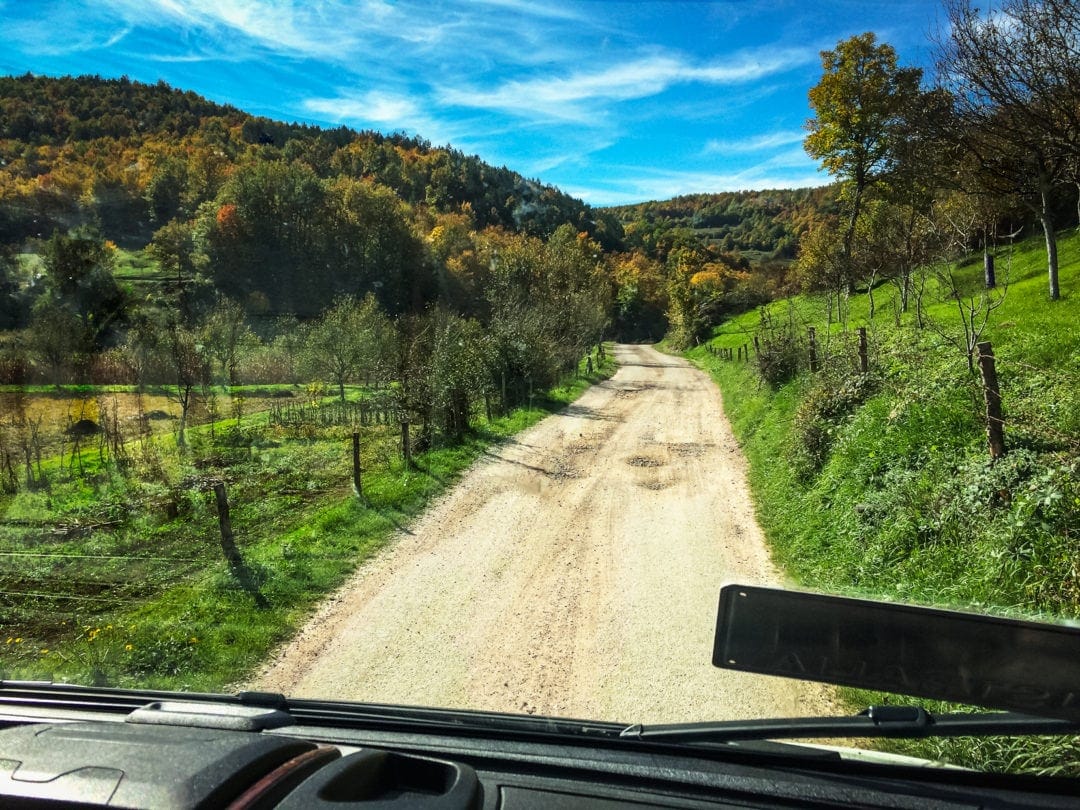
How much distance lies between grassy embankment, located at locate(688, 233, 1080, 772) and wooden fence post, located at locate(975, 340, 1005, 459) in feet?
A: 0.39

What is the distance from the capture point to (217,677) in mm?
4594

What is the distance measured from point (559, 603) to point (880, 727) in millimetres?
4482

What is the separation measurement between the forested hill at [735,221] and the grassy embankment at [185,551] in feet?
68.8

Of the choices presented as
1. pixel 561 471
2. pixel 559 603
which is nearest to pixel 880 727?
pixel 559 603

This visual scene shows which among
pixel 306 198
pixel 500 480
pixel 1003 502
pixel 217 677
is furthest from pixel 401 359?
pixel 306 198

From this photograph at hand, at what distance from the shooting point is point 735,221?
77938 millimetres

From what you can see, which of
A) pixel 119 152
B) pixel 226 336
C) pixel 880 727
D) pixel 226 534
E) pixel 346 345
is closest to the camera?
pixel 880 727

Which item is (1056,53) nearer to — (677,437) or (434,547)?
(677,437)

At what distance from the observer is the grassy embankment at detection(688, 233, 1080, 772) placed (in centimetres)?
410

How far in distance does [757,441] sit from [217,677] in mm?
10090

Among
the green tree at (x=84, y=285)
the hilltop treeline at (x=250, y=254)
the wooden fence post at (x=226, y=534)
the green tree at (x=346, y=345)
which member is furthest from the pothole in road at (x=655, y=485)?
the green tree at (x=84, y=285)

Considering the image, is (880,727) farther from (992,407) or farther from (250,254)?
(250,254)

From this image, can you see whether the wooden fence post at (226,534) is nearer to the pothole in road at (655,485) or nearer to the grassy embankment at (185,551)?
the grassy embankment at (185,551)

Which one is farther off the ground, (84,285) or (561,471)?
(84,285)
